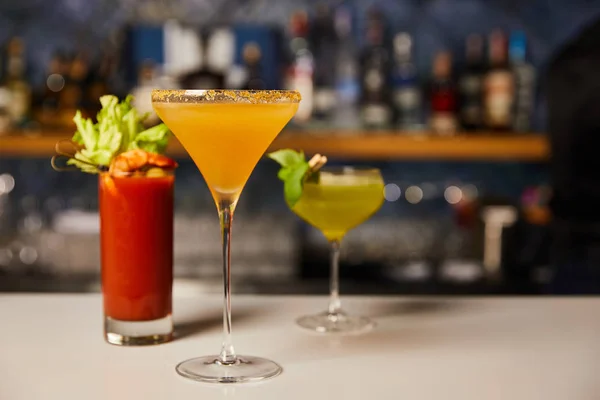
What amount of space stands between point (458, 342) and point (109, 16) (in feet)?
8.30

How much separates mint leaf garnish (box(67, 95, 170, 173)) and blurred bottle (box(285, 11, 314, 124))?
1916 millimetres

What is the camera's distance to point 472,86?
3012 millimetres

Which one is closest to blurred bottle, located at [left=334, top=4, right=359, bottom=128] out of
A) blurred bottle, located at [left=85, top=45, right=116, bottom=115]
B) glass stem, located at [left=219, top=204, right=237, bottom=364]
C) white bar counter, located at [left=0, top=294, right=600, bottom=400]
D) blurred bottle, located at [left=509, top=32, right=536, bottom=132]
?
blurred bottle, located at [left=509, top=32, right=536, bottom=132]

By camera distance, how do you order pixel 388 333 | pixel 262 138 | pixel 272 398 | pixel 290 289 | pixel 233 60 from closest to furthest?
pixel 272 398 → pixel 262 138 → pixel 388 333 → pixel 290 289 → pixel 233 60

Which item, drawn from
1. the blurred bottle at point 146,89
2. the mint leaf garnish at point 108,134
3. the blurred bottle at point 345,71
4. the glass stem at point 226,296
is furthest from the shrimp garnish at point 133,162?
the blurred bottle at point 345,71

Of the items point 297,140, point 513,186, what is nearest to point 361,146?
point 297,140

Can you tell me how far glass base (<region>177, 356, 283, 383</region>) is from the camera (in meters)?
0.84

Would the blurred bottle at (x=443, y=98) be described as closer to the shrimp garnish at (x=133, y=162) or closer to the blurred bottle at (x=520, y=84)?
the blurred bottle at (x=520, y=84)

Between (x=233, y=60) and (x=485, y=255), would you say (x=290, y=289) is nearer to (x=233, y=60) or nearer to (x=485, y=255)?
(x=485, y=255)

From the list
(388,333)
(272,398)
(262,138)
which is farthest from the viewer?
(388,333)

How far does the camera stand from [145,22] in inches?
Result: 126

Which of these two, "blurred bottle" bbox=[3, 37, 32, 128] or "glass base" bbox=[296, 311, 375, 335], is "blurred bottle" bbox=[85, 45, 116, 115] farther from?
"glass base" bbox=[296, 311, 375, 335]

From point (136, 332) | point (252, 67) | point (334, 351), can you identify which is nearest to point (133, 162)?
point (136, 332)

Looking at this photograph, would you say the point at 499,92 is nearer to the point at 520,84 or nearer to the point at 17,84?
the point at 520,84
